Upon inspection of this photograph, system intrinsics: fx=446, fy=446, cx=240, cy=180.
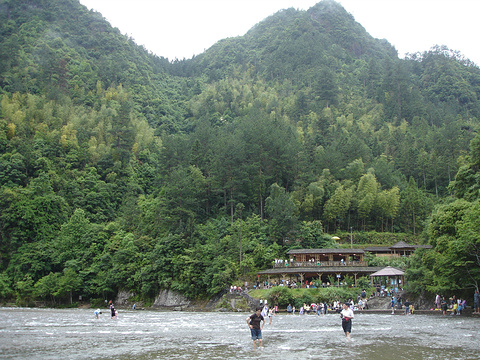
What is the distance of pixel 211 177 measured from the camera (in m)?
68.8

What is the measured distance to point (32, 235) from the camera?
68.6 metres

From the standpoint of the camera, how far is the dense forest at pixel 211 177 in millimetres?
56125

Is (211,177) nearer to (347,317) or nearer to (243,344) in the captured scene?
(243,344)

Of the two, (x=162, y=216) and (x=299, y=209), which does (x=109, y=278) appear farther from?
(x=299, y=209)

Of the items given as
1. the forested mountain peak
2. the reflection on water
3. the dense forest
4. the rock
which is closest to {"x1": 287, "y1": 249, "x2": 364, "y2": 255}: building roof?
the dense forest

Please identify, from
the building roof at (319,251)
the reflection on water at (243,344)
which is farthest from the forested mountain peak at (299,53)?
the reflection on water at (243,344)

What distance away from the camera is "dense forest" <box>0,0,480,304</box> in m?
56.1

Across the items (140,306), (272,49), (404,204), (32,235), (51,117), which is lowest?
(140,306)

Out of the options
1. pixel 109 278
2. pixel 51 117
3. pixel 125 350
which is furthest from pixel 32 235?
pixel 125 350

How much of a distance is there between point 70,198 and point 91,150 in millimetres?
12739

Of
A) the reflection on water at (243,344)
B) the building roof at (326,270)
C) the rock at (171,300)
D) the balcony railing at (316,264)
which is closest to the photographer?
the reflection on water at (243,344)

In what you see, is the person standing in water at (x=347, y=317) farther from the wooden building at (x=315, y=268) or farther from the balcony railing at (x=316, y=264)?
the balcony railing at (x=316, y=264)

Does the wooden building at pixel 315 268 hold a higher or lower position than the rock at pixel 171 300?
higher

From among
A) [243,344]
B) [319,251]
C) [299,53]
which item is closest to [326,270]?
[319,251]
